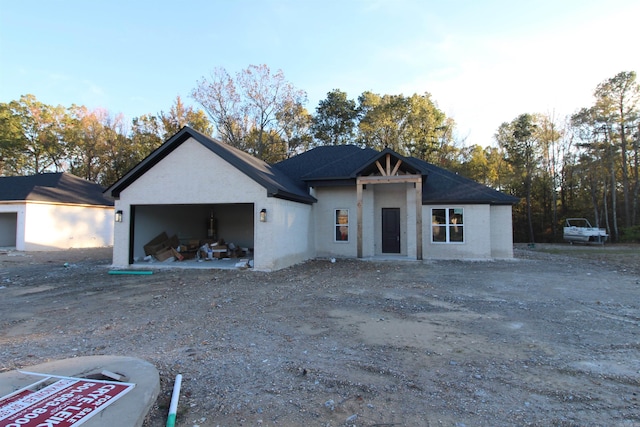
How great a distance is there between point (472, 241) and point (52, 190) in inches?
928

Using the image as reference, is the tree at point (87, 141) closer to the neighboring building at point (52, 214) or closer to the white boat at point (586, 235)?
the neighboring building at point (52, 214)

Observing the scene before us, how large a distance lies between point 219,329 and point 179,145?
865 cm

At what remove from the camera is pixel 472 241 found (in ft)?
49.7

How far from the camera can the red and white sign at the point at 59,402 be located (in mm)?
2756

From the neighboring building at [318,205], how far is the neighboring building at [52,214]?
30.0ft

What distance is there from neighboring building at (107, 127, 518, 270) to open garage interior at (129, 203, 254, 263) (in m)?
0.06

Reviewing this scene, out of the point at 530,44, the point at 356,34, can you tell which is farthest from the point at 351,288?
the point at 356,34

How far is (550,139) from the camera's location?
31.4m

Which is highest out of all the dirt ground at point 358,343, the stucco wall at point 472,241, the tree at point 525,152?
the tree at point 525,152

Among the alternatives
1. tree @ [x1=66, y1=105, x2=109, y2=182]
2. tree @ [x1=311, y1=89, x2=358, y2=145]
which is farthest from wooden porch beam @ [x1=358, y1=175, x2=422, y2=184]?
tree @ [x1=66, y1=105, x2=109, y2=182]

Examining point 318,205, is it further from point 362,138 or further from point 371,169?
point 362,138

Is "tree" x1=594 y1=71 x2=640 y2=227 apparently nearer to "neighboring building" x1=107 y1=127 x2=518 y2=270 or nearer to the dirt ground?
"neighboring building" x1=107 y1=127 x2=518 y2=270

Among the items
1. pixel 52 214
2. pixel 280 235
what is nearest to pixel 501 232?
pixel 280 235

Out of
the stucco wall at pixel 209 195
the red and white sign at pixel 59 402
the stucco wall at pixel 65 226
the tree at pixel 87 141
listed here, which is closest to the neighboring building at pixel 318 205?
the stucco wall at pixel 209 195
